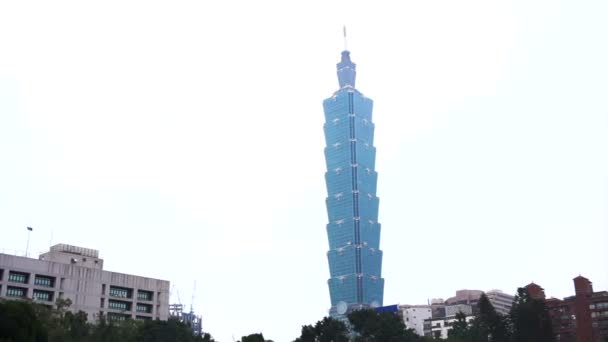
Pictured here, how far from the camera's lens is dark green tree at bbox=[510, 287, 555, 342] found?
122188mm

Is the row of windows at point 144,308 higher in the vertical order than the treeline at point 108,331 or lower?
higher

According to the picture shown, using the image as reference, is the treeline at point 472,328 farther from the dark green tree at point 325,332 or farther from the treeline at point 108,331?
the treeline at point 108,331

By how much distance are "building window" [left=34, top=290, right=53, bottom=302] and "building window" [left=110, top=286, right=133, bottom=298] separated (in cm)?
1419

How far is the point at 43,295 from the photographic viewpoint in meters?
157

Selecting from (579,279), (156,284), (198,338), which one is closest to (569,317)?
(579,279)

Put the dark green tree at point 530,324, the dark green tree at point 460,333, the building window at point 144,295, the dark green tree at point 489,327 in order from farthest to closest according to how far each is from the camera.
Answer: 1. the building window at point 144,295
2. the dark green tree at point 489,327
3. the dark green tree at point 460,333
4. the dark green tree at point 530,324

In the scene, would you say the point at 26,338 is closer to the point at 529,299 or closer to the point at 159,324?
the point at 159,324

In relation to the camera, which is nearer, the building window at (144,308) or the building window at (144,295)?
the building window at (144,308)

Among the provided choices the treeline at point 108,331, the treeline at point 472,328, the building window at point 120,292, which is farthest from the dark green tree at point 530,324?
the building window at point 120,292

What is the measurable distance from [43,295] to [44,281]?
309 cm

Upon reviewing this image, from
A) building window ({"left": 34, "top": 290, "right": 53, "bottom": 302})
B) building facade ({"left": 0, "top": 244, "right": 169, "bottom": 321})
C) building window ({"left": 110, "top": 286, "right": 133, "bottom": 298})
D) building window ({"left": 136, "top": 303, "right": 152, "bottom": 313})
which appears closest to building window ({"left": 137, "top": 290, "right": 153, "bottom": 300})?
building facade ({"left": 0, "top": 244, "right": 169, "bottom": 321})

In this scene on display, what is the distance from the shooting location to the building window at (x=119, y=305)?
166 m

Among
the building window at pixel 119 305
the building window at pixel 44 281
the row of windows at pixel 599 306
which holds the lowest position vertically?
the building window at pixel 119 305

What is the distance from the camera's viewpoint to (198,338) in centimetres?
10888
